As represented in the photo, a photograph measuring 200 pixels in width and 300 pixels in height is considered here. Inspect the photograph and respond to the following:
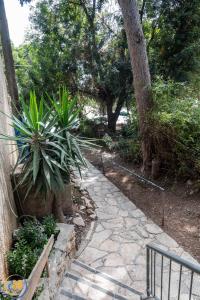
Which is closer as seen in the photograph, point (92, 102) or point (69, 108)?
point (69, 108)

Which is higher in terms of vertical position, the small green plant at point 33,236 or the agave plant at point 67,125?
the agave plant at point 67,125

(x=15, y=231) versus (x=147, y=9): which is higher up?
(x=147, y=9)

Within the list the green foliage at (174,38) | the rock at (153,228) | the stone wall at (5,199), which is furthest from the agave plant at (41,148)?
the green foliage at (174,38)

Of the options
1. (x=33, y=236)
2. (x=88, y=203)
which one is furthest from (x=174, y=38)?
(x=33, y=236)

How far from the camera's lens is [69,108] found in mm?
3443

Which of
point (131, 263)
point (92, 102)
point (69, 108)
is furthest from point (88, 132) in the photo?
point (131, 263)

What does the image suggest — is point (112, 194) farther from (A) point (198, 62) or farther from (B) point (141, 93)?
(A) point (198, 62)

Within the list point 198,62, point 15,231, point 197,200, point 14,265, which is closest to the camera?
point 14,265

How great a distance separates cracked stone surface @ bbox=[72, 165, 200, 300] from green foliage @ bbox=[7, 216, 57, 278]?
30.2 inches

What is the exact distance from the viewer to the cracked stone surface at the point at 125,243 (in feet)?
10.0

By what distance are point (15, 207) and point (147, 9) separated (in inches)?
333

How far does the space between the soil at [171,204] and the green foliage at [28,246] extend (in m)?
2.05

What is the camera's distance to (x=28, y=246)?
290 cm

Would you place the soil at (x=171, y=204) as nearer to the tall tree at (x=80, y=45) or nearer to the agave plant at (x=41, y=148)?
the agave plant at (x=41, y=148)
